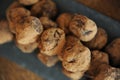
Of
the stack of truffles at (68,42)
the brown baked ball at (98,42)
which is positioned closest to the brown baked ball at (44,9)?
the stack of truffles at (68,42)

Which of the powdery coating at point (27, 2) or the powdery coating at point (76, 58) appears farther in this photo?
the powdery coating at point (27, 2)

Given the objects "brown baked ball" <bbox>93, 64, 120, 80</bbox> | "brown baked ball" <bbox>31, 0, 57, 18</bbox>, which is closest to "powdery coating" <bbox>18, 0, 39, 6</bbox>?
"brown baked ball" <bbox>31, 0, 57, 18</bbox>

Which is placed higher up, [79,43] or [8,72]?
→ [79,43]

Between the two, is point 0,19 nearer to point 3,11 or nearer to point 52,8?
point 3,11

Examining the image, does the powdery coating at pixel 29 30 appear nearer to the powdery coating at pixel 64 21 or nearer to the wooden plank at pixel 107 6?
the powdery coating at pixel 64 21

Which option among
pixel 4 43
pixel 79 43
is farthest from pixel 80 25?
pixel 4 43
